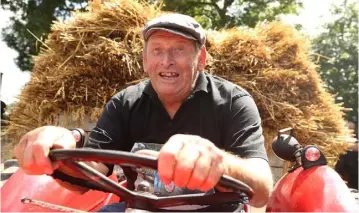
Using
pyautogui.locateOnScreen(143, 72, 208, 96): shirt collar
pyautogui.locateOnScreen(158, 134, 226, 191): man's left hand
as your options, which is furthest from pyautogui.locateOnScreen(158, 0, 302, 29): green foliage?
pyautogui.locateOnScreen(158, 134, 226, 191): man's left hand

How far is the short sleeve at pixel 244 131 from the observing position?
1.70 meters

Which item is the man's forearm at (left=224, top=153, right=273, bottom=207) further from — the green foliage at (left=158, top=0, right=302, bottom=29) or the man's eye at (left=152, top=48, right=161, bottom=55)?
the green foliage at (left=158, top=0, right=302, bottom=29)

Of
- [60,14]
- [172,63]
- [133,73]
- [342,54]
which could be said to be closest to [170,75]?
[172,63]

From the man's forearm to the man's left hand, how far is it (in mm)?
291

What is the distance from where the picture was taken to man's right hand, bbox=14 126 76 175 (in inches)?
44.6

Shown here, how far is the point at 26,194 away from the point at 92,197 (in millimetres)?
254

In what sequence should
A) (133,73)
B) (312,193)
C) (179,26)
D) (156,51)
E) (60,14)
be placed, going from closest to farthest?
(312,193), (179,26), (156,51), (133,73), (60,14)

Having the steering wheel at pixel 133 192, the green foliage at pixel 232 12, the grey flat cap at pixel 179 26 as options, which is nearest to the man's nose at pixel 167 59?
the grey flat cap at pixel 179 26

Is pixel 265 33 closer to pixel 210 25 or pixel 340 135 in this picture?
pixel 340 135

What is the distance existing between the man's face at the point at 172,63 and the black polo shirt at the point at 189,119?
56 mm

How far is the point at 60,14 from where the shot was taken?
36.0ft

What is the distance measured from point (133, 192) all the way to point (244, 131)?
672 millimetres

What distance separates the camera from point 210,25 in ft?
39.1

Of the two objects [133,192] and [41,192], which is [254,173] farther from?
[41,192]
